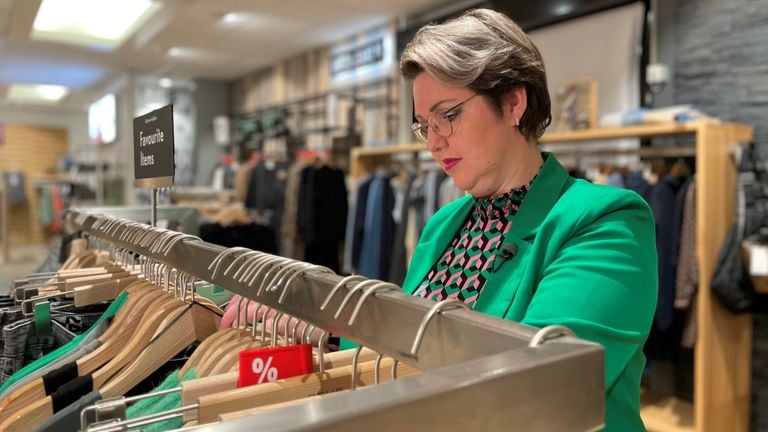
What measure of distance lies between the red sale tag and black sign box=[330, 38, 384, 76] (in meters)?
5.28

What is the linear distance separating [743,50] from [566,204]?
2.78 meters

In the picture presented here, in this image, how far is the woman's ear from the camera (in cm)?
109

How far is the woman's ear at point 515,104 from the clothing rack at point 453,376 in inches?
21.7

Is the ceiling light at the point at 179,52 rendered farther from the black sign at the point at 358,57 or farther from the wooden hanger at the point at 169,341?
the wooden hanger at the point at 169,341

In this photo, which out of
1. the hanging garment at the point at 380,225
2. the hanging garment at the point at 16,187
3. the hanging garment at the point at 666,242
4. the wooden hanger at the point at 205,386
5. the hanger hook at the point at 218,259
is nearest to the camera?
the wooden hanger at the point at 205,386

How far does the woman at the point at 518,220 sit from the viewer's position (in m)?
0.79

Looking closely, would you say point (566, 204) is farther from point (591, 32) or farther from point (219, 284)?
point (591, 32)

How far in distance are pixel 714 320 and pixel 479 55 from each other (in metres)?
2.38

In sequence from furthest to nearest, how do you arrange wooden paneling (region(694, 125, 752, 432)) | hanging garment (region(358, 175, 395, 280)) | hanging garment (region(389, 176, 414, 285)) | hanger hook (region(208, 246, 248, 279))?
hanging garment (region(358, 175, 395, 280)) → hanging garment (region(389, 176, 414, 285)) → wooden paneling (region(694, 125, 752, 432)) → hanger hook (region(208, 246, 248, 279))

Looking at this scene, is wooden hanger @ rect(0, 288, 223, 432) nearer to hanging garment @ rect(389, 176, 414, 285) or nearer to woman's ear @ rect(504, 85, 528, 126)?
woman's ear @ rect(504, 85, 528, 126)

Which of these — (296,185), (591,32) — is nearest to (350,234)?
(296,185)

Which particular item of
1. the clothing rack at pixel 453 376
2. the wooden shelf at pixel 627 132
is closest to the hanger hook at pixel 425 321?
the clothing rack at pixel 453 376

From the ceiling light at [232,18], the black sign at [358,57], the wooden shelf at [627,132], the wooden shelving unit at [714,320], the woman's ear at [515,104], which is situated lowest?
the wooden shelving unit at [714,320]

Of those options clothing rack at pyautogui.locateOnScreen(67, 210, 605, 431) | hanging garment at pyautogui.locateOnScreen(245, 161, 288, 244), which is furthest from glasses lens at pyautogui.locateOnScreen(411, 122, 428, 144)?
hanging garment at pyautogui.locateOnScreen(245, 161, 288, 244)
